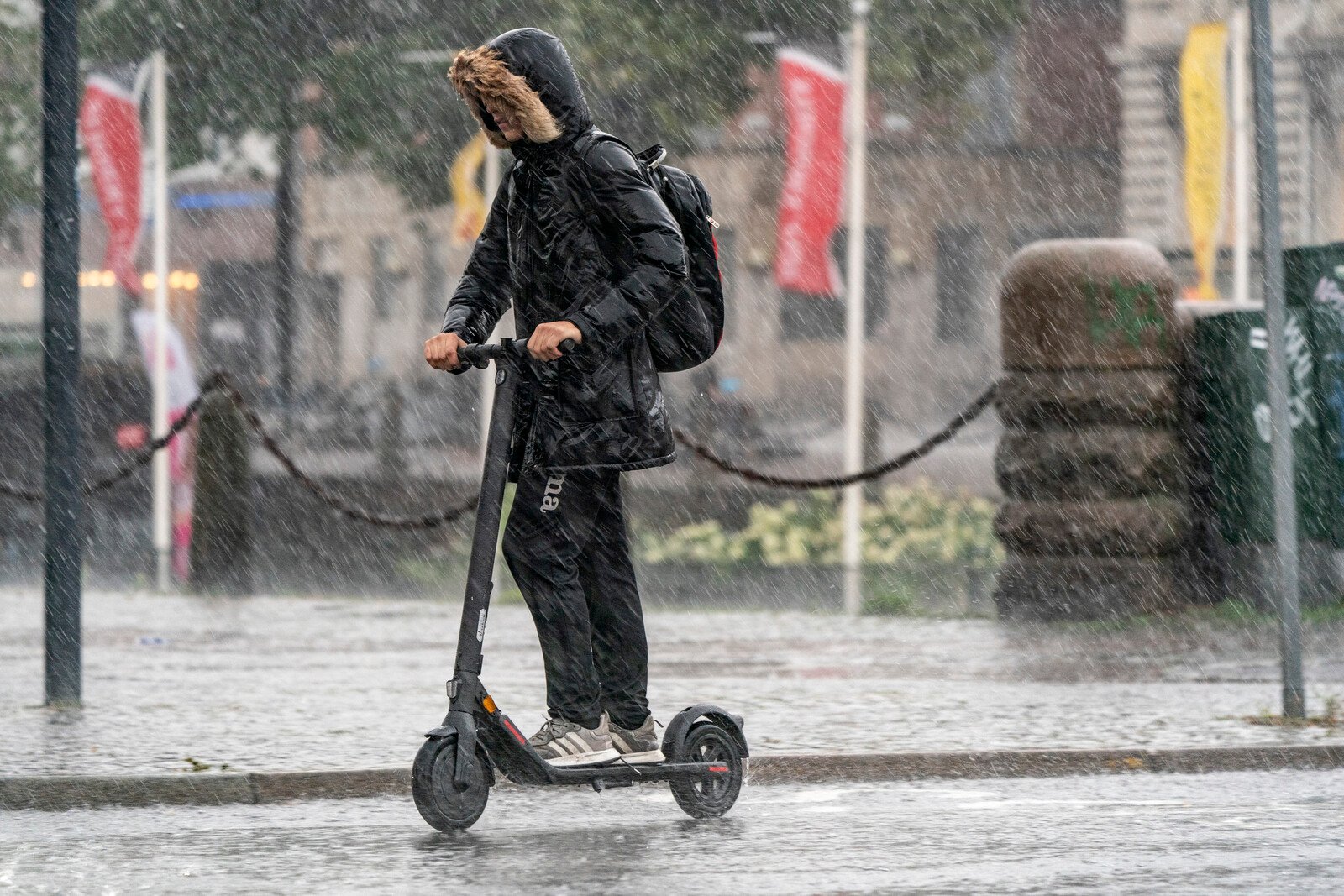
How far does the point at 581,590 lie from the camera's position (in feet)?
20.6

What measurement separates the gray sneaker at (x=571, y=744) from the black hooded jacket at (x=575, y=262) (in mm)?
709

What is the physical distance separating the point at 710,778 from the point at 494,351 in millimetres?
1396

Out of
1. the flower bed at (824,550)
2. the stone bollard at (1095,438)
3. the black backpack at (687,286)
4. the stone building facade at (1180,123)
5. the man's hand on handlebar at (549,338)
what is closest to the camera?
the man's hand on handlebar at (549,338)

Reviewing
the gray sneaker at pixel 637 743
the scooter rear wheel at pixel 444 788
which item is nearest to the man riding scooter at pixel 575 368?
the gray sneaker at pixel 637 743

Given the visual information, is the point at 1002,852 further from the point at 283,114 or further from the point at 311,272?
the point at 311,272

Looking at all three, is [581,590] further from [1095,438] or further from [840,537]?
[840,537]

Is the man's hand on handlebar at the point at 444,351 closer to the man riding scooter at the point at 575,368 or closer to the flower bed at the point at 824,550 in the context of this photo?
the man riding scooter at the point at 575,368

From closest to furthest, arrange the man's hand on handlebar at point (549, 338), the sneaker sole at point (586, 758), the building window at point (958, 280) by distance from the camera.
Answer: the man's hand on handlebar at point (549, 338)
the sneaker sole at point (586, 758)
the building window at point (958, 280)

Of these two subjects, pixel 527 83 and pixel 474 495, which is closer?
pixel 527 83

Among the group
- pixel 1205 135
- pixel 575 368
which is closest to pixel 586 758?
pixel 575 368

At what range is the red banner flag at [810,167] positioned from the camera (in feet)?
58.0

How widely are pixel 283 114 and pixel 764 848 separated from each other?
886 inches

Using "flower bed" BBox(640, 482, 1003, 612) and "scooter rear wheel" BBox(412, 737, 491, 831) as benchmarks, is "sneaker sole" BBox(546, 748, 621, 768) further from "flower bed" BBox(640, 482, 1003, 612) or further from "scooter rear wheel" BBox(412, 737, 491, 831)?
"flower bed" BBox(640, 482, 1003, 612)

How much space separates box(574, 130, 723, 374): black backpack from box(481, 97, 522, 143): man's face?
0.24 m
